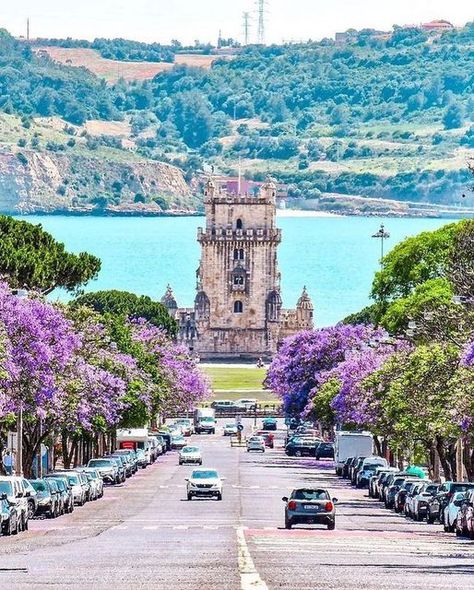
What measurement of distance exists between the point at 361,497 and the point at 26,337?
52.5 feet

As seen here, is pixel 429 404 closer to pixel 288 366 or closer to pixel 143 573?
pixel 143 573

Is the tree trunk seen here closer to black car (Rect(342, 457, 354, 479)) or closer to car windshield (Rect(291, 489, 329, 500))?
black car (Rect(342, 457, 354, 479))

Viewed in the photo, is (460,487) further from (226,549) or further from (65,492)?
(226,549)

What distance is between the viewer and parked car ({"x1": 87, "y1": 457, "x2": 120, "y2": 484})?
311 feet

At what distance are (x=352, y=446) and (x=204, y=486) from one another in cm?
2712

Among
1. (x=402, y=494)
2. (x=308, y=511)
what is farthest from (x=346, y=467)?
(x=308, y=511)

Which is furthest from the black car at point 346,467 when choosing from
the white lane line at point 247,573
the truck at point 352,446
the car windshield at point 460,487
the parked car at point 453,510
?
the white lane line at point 247,573

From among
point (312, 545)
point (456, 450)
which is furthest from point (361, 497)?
point (312, 545)

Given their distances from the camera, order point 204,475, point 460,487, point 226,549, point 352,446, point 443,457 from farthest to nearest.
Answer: point 352,446, point 443,457, point 204,475, point 460,487, point 226,549

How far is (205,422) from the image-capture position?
182 m

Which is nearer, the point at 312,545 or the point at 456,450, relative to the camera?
the point at 312,545

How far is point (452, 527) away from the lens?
196 ft

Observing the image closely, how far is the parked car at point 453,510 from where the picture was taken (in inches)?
2328

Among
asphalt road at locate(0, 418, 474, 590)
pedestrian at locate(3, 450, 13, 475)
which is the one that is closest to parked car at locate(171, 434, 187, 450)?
pedestrian at locate(3, 450, 13, 475)
